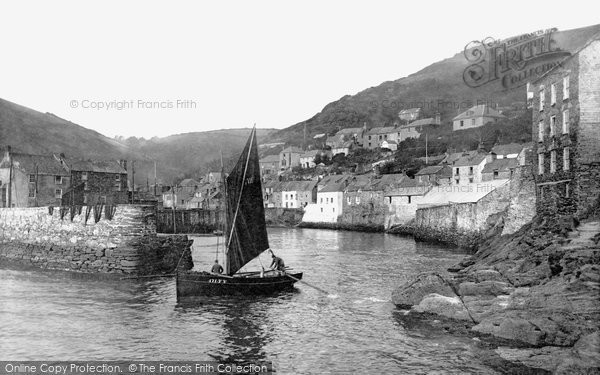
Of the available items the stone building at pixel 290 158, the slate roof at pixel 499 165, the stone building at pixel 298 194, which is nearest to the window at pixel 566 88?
the slate roof at pixel 499 165

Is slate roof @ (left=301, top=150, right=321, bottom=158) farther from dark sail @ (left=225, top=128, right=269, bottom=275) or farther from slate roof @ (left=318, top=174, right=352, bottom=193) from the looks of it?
dark sail @ (left=225, top=128, right=269, bottom=275)

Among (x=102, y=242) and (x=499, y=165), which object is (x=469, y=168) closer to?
(x=499, y=165)

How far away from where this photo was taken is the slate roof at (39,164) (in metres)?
63.1

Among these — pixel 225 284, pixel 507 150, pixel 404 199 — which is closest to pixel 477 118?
pixel 507 150

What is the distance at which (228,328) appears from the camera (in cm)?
2097

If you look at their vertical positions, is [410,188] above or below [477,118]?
below

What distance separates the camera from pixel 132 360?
16.9 metres

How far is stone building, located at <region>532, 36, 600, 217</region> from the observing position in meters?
30.2

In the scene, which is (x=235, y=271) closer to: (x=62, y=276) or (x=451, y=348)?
(x=62, y=276)

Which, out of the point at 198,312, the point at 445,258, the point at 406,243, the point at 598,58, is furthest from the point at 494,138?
the point at 198,312

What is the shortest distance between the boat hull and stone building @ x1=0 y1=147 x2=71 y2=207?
140ft

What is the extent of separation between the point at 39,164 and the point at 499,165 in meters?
60.4

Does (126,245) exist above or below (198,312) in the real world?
above

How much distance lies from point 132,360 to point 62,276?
19.0 meters
